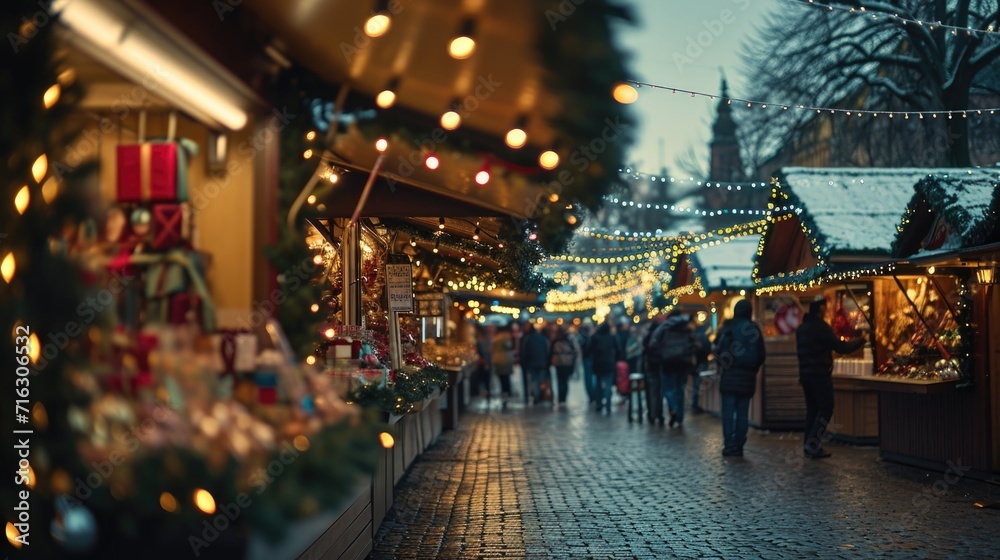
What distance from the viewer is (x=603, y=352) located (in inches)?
992

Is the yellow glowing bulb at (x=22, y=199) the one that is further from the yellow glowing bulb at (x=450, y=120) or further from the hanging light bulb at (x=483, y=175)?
the hanging light bulb at (x=483, y=175)

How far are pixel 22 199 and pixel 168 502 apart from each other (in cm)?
95

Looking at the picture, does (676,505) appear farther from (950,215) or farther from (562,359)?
(562,359)

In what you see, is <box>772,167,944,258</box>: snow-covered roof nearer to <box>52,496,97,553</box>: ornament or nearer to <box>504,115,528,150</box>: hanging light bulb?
<box>504,115,528,150</box>: hanging light bulb

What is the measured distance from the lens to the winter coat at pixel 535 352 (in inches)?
1099

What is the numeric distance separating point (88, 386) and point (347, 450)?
2.53ft

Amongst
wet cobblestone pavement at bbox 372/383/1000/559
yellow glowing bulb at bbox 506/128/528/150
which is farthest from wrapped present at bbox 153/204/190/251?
wet cobblestone pavement at bbox 372/383/1000/559

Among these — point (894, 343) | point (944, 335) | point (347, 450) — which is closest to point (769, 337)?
point (894, 343)

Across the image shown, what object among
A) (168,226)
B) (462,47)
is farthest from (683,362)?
(168,226)

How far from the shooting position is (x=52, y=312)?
11.6ft

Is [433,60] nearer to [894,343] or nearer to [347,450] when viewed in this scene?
[347,450]

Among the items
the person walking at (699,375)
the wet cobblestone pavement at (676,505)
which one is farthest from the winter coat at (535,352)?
the wet cobblestone pavement at (676,505)

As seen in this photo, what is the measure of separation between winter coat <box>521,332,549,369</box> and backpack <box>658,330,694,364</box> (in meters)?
7.40

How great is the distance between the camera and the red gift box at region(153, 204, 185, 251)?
4.09 meters
